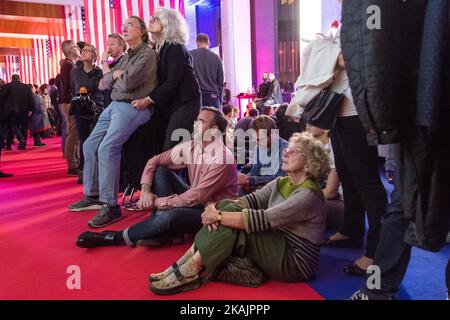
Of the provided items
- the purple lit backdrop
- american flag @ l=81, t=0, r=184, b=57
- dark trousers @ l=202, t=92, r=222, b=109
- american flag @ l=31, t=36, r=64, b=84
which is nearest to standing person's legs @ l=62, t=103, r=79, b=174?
dark trousers @ l=202, t=92, r=222, b=109

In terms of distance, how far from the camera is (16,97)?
851 cm

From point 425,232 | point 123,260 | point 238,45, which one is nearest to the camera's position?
point 425,232

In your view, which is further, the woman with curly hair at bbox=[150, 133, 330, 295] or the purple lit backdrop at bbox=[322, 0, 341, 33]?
the purple lit backdrop at bbox=[322, 0, 341, 33]

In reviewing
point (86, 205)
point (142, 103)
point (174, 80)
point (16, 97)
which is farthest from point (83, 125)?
point (16, 97)

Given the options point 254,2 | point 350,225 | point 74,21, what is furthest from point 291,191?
point 74,21

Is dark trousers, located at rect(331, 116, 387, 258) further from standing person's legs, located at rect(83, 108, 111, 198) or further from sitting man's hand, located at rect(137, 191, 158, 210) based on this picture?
standing person's legs, located at rect(83, 108, 111, 198)

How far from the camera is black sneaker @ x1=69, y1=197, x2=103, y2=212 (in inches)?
140

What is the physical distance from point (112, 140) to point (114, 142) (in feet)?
0.06

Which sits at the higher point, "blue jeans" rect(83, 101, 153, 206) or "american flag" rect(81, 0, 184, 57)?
"american flag" rect(81, 0, 184, 57)

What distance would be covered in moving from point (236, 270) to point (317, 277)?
0.41m

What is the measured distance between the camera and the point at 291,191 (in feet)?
7.00

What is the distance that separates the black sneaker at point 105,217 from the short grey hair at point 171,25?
1.28 meters

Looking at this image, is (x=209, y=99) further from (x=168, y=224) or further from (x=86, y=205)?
(x=168, y=224)
